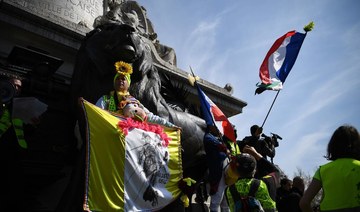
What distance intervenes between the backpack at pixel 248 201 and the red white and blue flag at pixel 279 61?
77.5 inches

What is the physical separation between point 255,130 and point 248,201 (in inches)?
94.4

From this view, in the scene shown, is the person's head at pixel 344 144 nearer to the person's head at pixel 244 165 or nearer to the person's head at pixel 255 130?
the person's head at pixel 244 165

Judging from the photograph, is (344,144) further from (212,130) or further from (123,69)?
(123,69)

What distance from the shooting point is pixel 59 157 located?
439cm

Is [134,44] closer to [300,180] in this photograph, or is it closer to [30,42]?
[30,42]

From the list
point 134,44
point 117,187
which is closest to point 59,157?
point 117,187

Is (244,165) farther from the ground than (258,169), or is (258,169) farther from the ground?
(258,169)

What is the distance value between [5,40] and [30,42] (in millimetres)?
337

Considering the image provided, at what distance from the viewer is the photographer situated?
21.7 ft

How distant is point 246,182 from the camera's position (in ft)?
15.6

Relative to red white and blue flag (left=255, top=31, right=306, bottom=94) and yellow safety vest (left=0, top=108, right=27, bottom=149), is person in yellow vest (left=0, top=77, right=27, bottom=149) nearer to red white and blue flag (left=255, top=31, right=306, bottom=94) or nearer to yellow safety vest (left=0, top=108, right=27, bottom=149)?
yellow safety vest (left=0, top=108, right=27, bottom=149)

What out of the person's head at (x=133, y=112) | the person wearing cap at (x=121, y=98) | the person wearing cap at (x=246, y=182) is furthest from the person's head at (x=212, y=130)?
the person's head at (x=133, y=112)

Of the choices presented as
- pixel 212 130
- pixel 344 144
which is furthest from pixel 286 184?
pixel 344 144

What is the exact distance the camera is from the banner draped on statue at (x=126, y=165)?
3.28 metres
